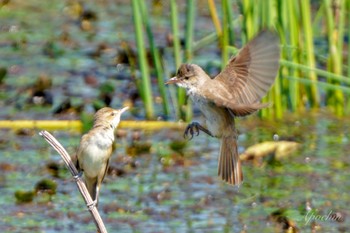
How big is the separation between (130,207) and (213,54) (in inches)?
155

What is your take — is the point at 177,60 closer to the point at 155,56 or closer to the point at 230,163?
the point at 155,56

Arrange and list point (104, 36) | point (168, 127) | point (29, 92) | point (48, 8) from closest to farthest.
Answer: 1. point (168, 127)
2. point (29, 92)
3. point (104, 36)
4. point (48, 8)

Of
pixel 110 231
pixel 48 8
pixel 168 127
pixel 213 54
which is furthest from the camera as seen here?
pixel 48 8

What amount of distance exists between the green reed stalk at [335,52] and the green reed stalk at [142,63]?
50.6 inches

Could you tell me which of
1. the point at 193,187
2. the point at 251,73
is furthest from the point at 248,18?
the point at 251,73

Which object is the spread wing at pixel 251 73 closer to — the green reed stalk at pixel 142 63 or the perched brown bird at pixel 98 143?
the perched brown bird at pixel 98 143

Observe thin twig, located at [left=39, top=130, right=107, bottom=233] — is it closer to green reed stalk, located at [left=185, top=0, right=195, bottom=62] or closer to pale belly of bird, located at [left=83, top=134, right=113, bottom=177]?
pale belly of bird, located at [left=83, top=134, right=113, bottom=177]

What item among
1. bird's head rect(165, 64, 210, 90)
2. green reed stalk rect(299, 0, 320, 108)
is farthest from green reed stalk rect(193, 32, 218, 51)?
bird's head rect(165, 64, 210, 90)

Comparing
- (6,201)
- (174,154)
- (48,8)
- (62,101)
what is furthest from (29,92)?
(48,8)

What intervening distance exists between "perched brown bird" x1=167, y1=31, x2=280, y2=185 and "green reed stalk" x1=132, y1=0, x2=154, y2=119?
2.19 m

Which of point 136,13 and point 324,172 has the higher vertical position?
point 136,13

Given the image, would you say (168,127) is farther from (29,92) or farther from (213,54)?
(213,54)

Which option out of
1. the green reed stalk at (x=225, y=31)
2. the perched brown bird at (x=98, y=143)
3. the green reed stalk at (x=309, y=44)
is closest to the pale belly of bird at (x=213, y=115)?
the perched brown bird at (x=98, y=143)

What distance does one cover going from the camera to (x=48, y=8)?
1265cm
